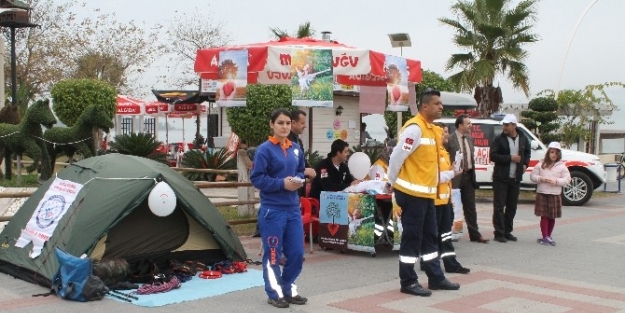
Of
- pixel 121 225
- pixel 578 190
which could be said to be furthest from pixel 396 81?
pixel 578 190

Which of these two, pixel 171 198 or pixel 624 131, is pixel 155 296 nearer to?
pixel 171 198

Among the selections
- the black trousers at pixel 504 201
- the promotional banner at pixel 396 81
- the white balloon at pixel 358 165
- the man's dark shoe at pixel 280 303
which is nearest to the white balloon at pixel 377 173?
the white balloon at pixel 358 165

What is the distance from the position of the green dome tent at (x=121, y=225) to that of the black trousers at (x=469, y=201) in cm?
366

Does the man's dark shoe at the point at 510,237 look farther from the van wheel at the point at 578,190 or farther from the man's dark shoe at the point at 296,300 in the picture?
the van wheel at the point at 578,190

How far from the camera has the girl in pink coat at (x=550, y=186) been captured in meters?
10.4

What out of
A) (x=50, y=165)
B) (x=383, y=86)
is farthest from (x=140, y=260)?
(x=50, y=165)

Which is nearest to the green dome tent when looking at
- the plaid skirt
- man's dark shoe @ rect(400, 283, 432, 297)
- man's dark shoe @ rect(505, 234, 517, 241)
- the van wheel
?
man's dark shoe @ rect(400, 283, 432, 297)

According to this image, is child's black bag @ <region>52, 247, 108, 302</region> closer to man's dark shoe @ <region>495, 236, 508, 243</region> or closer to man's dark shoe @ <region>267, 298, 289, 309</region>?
man's dark shoe @ <region>267, 298, 289, 309</region>

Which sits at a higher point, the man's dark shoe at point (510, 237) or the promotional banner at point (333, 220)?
the promotional banner at point (333, 220)

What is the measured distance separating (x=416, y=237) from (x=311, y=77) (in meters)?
3.18

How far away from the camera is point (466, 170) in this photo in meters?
10.2

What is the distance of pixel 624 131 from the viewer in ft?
95.2

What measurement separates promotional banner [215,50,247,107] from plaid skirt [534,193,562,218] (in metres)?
4.60

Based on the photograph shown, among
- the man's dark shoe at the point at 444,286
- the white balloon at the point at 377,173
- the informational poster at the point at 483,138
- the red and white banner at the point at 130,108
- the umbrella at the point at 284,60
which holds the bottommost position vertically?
the man's dark shoe at the point at 444,286
